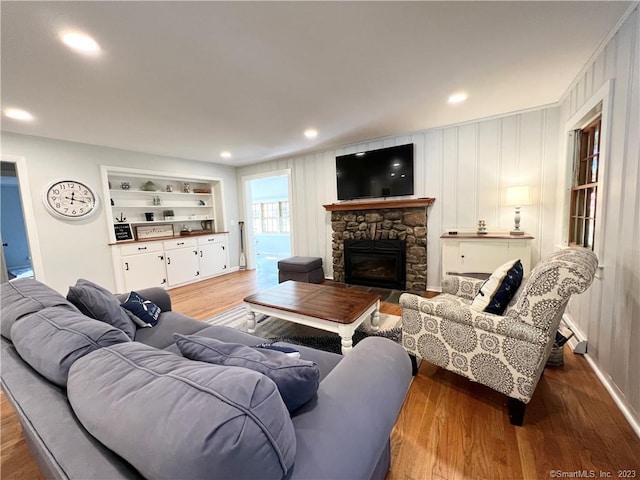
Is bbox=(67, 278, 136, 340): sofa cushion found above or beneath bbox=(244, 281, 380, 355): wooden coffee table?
above

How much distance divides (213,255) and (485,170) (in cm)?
482

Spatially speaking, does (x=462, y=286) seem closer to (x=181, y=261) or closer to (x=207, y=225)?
(x=181, y=261)

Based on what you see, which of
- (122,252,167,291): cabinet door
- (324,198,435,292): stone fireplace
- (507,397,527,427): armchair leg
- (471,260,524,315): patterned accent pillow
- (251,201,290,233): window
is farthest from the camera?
(251,201,290,233): window

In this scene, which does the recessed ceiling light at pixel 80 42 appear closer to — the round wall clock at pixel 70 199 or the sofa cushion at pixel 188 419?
the sofa cushion at pixel 188 419

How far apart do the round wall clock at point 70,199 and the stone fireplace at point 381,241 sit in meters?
3.45

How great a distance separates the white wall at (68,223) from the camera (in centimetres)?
325

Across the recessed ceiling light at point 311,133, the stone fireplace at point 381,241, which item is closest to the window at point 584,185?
the stone fireplace at point 381,241

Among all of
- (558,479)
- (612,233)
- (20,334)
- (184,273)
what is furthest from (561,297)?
(184,273)

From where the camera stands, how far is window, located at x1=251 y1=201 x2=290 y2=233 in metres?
7.74

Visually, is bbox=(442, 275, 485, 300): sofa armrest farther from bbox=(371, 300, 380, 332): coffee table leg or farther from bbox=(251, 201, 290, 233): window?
bbox=(251, 201, 290, 233): window

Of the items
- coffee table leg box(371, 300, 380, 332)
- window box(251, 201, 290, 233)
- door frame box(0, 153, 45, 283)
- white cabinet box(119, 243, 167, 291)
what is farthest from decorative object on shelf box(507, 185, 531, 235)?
door frame box(0, 153, 45, 283)

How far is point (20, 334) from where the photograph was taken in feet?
3.25

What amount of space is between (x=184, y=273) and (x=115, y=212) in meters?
1.47

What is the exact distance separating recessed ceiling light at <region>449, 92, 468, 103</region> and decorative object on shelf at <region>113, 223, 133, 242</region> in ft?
16.0
